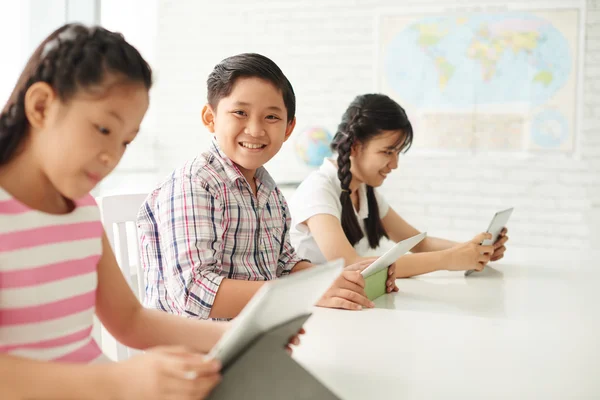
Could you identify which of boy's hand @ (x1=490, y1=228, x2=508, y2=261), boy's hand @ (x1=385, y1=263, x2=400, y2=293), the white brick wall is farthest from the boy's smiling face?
the white brick wall

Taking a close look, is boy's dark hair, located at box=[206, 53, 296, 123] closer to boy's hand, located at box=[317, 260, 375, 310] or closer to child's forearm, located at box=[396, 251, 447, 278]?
boy's hand, located at box=[317, 260, 375, 310]

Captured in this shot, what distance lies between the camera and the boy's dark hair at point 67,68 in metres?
0.66

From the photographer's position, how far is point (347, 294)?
118 cm

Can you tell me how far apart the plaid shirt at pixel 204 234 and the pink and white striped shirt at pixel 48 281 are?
351 millimetres

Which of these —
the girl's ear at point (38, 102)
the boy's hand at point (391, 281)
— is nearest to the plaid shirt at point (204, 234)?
the boy's hand at point (391, 281)

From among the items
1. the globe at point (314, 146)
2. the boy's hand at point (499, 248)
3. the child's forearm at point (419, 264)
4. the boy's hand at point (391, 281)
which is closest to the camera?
the boy's hand at point (391, 281)

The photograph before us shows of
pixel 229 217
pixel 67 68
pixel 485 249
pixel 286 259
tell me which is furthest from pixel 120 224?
pixel 485 249

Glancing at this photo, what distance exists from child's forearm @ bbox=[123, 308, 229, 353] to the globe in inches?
120

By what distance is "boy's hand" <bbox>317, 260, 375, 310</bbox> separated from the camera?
1.18 meters

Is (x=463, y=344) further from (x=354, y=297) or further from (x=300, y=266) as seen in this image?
(x=300, y=266)

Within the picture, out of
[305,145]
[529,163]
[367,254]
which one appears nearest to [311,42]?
[305,145]

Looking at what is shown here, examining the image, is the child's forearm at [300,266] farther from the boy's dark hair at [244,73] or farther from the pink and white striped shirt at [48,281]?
the pink and white striped shirt at [48,281]

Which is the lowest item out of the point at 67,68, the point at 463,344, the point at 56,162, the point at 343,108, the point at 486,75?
the point at 463,344

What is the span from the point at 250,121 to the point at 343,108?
2843 millimetres
